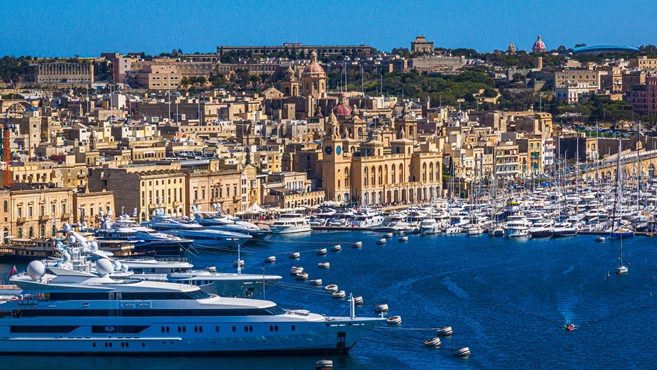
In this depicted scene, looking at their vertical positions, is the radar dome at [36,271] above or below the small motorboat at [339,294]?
above

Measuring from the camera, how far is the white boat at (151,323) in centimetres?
3422

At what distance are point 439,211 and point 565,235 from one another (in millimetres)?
5985

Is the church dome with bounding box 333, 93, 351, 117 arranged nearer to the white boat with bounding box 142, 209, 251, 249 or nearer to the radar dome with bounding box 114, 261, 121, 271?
the white boat with bounding box 142, 209, 251, 249

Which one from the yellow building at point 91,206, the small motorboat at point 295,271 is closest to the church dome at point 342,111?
Result: the yellow building at point 91,206

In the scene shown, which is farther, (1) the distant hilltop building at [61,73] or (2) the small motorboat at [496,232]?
(1) the distant hilltop building at [61,73]

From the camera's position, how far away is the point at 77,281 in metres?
34.4

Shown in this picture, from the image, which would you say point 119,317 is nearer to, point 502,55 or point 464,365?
point 464,365

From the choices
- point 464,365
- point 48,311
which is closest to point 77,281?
point 48,311

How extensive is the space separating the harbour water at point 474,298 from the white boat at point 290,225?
69 centimetres

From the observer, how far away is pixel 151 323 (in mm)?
34281

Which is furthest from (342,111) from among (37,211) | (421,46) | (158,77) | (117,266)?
(421,46)

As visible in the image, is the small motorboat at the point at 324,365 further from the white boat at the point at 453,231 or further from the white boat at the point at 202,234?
the white boat at the point at 453,231

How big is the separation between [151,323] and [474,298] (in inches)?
379

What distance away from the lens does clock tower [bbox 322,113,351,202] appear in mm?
65375
